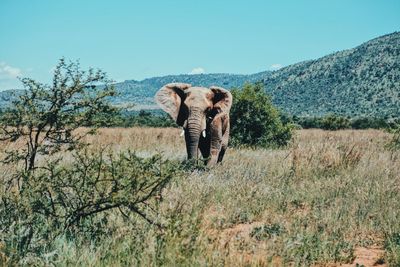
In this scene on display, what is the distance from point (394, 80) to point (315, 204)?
8092 centimetres

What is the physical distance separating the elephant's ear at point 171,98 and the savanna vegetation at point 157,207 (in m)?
2.70

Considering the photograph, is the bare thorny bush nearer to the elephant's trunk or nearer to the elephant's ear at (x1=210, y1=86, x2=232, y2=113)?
the elephant's trunk

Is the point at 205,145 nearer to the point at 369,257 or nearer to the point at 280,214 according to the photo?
the point at 280,214

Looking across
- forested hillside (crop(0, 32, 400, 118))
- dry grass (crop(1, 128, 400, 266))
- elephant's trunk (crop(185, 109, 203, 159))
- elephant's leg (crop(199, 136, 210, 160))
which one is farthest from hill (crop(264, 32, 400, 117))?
dry grass (crop(1, 128, 400, 266))

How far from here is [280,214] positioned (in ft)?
22.8

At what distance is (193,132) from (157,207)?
19.4ft

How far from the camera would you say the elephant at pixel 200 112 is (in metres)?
11.0

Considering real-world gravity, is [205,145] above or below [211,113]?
below

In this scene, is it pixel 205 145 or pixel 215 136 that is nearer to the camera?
pixel 215 136

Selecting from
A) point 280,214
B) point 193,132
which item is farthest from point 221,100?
point 280,214

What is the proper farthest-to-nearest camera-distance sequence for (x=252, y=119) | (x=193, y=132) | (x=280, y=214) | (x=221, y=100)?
1. (x=252, y=119)
2. (x=221, y=100)
3. (x=193, y=132)
4. (x=280, y=214)

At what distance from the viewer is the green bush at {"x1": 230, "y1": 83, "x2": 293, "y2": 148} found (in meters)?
17.7

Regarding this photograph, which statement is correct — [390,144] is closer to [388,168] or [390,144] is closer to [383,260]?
[388,168]

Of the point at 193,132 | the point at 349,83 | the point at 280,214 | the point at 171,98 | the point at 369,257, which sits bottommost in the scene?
the point at 369,257
